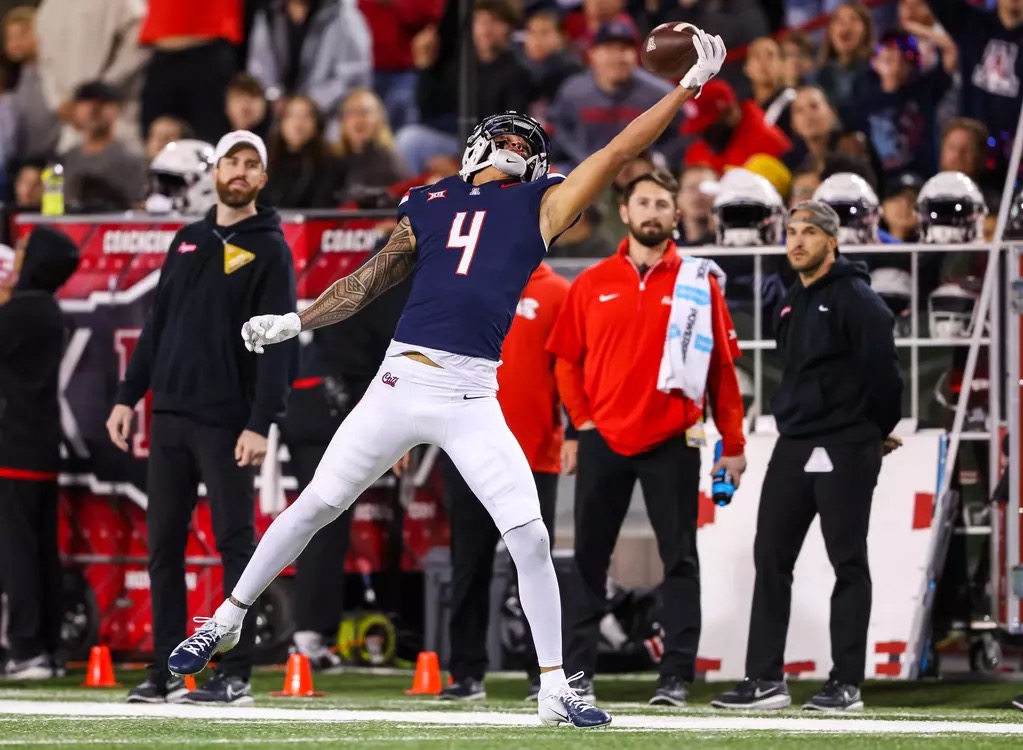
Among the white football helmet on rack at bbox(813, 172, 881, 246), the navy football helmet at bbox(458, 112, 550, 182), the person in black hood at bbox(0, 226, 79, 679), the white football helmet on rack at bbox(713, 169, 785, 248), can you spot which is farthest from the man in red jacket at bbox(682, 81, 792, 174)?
the navy football helmet at bbox(458, 112, 550, 182)

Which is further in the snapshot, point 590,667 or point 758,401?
point 758,401

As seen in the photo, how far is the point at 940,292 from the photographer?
31.0 feet

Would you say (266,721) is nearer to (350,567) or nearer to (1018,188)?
(350,567)

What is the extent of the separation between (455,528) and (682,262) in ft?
5.02

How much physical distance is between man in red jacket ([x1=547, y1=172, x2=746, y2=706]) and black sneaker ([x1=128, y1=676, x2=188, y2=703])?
1.60m

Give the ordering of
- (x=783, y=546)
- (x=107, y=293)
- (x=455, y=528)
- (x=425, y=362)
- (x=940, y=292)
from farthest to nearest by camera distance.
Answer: (x=107, y=293)
(x=940, y=292)
(x=455, y=528)
(x=783, y=546)
(x=425, y=362)

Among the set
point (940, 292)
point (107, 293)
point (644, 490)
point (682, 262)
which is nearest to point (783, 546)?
point (644, 490)

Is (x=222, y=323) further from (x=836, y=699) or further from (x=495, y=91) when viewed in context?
(x=495, y=91)

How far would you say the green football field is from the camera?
5.94m

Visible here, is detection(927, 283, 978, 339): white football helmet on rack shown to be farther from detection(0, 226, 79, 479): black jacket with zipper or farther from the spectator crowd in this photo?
detection(0, 226, 79, 479): black jacket with zipper

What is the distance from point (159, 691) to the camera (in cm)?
801

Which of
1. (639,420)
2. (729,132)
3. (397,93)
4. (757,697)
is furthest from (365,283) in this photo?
(397,93)

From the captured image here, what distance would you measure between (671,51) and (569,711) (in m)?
2.19

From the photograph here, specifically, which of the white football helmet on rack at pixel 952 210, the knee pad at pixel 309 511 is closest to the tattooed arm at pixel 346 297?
the knee pad at pixel 309 511
